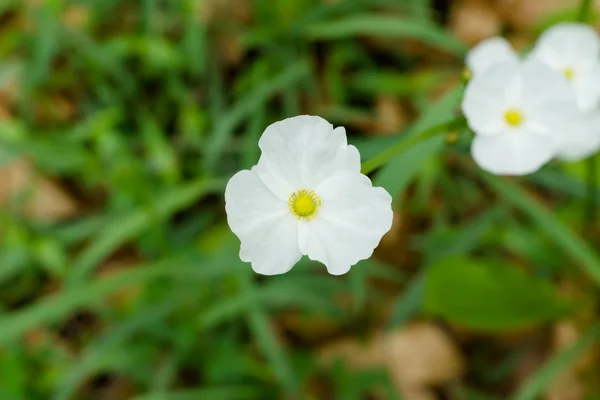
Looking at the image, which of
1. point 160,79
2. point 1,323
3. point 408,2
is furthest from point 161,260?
point 408,2

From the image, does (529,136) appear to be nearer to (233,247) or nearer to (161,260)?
(233,247)

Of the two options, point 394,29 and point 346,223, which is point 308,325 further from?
point 346,223

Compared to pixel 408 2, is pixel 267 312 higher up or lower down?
lower down

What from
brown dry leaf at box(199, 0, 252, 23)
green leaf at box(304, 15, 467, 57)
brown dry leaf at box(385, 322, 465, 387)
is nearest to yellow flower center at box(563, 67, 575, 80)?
green leaf at box(304, 15, 467, 57)

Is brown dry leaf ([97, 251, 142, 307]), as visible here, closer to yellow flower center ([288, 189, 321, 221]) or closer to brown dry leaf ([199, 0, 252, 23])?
brown dry leaf ([199, 0, 252, 23])

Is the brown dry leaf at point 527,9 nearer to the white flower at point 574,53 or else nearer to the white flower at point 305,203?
the white flower at point 574,53

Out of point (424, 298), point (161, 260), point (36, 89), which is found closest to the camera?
point (424, 298)
